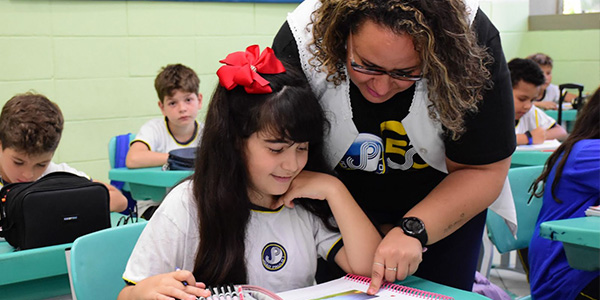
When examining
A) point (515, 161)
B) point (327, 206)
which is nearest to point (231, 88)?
point (327, 206)

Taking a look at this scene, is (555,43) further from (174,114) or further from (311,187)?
(311,187)

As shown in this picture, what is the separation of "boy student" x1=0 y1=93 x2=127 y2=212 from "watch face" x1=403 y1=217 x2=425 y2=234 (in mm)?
1477

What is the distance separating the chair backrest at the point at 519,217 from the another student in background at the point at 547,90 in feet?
11.0

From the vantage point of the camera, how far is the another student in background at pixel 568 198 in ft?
5.94

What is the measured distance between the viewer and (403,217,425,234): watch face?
122cm

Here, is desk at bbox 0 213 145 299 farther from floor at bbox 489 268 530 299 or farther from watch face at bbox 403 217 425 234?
floor at bbox 489 268 530 299

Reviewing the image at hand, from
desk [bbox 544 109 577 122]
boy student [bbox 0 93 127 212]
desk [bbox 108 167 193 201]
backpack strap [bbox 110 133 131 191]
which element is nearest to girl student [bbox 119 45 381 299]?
boy student [bbox 0 93 127 212]

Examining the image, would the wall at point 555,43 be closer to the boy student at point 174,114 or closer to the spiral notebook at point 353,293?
the boy student at point 174,114

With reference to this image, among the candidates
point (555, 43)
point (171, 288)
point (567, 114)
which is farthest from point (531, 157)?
point (555, 43)

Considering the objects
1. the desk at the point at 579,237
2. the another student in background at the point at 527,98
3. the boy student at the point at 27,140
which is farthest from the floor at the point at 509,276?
the boy student at the point at 27,140

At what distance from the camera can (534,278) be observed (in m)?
1.96

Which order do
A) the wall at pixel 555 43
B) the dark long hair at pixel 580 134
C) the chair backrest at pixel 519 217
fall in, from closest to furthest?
the dark long hair at pixel 580 134, the chair backrest at pixel 519 217, the wall at pixel 555 43

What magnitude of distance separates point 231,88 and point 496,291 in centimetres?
106

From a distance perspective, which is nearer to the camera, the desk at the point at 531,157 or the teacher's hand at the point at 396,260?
the teacher's hand at the point at 396,260
